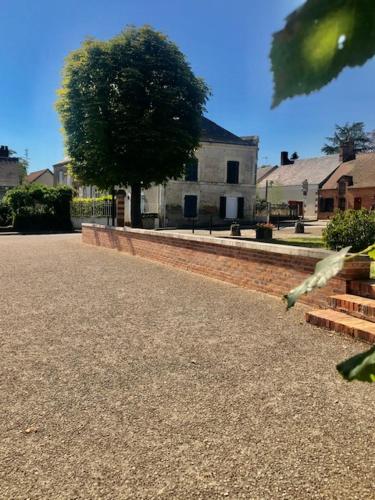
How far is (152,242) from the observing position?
43.8ft

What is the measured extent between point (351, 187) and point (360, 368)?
43.8 m

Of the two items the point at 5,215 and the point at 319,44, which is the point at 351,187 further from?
the point at 319,44

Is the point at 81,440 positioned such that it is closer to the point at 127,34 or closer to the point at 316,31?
the point at 316,31

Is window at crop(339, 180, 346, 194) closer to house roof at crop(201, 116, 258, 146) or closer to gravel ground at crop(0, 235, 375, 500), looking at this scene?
house roof at crop(201, 116, 258, 146)

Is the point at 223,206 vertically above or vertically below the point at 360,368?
above

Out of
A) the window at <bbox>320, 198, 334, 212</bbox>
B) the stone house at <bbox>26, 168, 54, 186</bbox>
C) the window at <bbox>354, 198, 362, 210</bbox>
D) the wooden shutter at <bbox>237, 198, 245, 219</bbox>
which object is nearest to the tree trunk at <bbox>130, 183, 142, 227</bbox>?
the wooden shutter at <bbox>237, 198, 245, 219</bbox>

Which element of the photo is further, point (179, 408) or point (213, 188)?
point (213, 188)

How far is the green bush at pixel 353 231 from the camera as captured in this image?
30.8 feet

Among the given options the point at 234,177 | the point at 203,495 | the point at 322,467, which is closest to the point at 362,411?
the point at 322,467

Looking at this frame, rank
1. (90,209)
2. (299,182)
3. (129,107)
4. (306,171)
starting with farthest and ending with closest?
(306,171) → (299,182) → (90,209) → (129,107)

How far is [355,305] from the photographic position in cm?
577

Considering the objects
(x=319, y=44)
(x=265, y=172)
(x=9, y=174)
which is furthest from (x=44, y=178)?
(x=319, y=44)

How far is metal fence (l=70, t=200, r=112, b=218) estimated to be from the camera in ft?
106

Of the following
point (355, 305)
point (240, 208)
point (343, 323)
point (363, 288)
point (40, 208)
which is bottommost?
point (343, 323)
